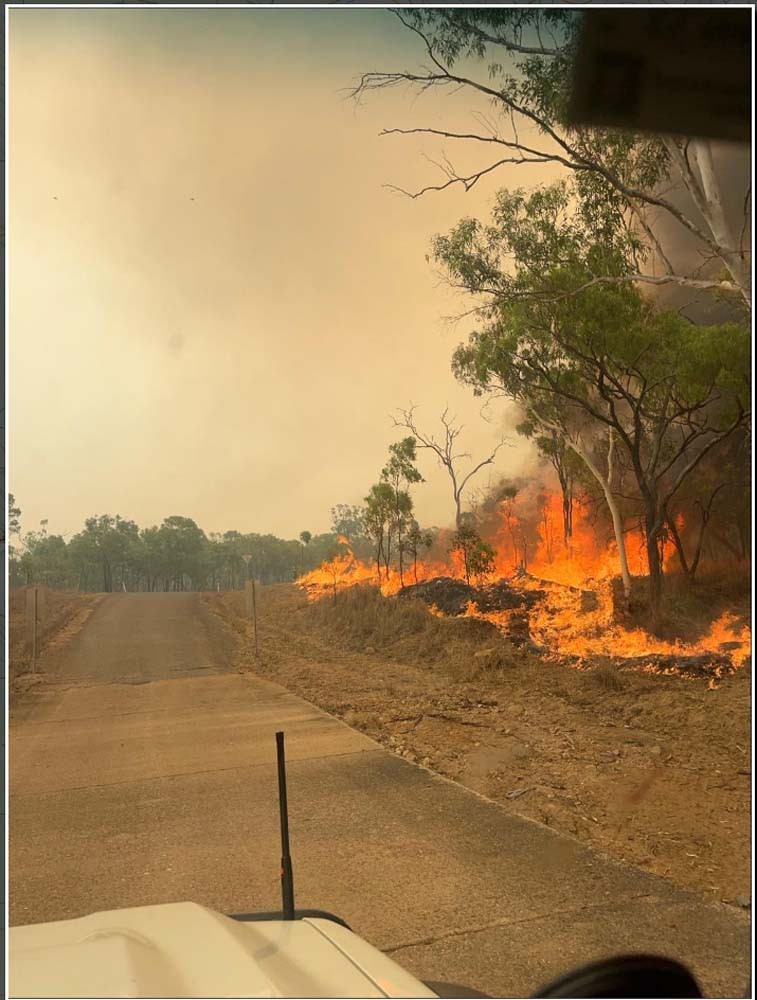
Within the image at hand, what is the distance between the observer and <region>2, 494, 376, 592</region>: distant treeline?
4355mm

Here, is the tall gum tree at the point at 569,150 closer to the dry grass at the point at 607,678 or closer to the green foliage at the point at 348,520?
the green foliage at the point at 348,520

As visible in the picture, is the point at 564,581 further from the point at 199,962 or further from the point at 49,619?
the point at 199,962

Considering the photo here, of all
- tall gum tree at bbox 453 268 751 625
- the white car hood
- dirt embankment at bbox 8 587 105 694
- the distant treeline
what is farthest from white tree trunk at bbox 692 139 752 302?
the white car hood

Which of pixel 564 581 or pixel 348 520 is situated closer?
pixel 348 520

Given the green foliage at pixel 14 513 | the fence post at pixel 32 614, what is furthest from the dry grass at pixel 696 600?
the green foliage at pixel 14 513

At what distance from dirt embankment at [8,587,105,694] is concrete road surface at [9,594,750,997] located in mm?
111

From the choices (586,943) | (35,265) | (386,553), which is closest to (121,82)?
(35,265)

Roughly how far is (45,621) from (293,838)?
209 centimetres

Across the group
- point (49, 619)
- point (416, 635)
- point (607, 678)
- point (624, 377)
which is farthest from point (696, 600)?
Answer: point (49, 619)

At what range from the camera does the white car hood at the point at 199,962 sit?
95 cm

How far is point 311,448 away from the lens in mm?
5051

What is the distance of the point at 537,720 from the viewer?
5523 mm

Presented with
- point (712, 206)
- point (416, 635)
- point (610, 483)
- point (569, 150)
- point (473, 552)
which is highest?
point (569, 150)

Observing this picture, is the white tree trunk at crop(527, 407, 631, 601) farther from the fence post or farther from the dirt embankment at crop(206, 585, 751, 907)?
the fence post
